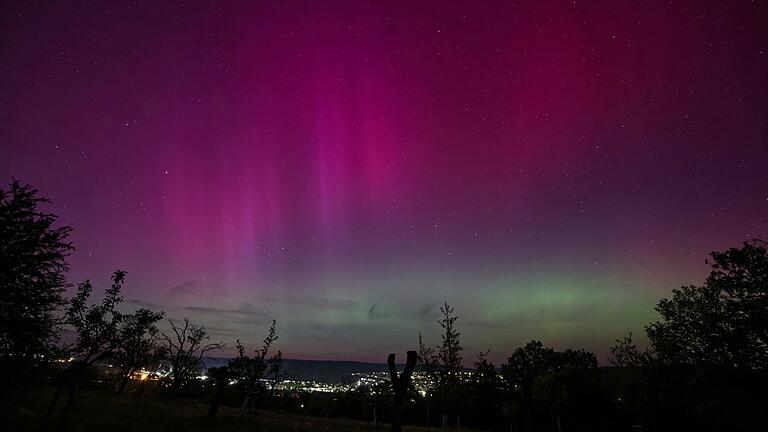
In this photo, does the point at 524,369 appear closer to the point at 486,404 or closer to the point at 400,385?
the point at 486,404

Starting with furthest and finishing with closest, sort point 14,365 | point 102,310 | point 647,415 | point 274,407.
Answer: point 274,407 < point 647,415 < point 102,310 < point 14,365

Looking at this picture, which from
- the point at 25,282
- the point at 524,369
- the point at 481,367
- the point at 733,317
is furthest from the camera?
the point at 524,369

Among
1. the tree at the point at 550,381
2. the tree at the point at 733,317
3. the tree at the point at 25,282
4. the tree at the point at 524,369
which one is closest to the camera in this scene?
the tree at the point at 25,282

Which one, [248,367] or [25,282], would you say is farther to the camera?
[248,367]

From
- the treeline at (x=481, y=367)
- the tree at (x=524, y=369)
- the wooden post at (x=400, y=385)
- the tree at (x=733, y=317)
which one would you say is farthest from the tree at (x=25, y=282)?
the tree at (x=524, y=369)

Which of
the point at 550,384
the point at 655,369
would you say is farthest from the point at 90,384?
the point at 655,369

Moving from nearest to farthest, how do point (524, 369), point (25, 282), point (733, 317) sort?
point (25, 282) < point (733, 317) < point (524, 369)

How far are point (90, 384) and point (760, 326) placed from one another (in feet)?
276

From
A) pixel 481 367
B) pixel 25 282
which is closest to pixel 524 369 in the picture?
pixel 481 367

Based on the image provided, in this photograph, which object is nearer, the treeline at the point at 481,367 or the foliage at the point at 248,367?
the treeline at the point at 481,367

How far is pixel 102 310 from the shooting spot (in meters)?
24.7

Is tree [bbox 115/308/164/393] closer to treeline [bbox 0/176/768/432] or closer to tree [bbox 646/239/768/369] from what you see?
treeline [bbox 0/176/768/432]

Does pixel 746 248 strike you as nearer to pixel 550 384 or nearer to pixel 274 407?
pixel 550 384

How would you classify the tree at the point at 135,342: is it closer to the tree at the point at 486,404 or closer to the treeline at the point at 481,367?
the treeline at the point at 481,367
